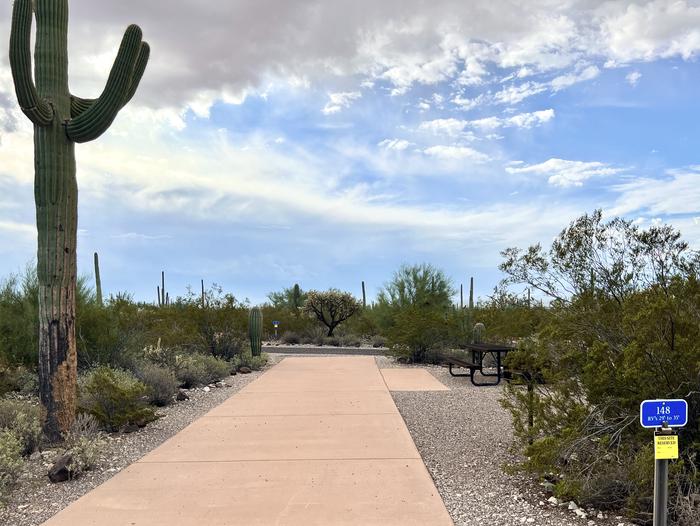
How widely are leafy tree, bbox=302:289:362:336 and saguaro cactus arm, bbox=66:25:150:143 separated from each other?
2618cm

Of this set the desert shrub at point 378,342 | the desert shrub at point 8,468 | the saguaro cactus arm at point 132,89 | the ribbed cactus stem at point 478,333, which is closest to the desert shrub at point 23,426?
the desert shrub at point 8,468

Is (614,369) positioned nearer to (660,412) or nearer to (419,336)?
(660,412)

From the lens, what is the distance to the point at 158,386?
35.7ft

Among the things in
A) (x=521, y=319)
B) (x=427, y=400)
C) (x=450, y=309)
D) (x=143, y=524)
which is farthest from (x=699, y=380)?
(x=450, y=309)

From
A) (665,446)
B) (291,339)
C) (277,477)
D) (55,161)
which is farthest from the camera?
(291,339)

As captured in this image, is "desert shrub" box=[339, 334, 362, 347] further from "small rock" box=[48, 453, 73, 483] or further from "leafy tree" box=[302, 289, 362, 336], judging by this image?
"small rock" box=[48, 453, 73, 483]

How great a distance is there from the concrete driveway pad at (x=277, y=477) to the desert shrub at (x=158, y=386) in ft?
3.74

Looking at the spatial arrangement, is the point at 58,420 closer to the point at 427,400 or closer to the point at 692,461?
the point at 427,400

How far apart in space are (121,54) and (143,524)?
20.5 feet

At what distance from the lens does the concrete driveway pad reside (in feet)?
16.7

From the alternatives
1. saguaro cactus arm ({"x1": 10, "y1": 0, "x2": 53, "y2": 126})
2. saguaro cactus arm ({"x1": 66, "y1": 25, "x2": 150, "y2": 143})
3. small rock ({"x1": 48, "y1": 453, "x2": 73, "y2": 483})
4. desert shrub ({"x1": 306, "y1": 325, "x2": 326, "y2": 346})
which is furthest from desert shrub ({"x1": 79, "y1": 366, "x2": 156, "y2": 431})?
desert shrub ({"x1": 306, "y1": 325, "x2": 326, "y2": 346})

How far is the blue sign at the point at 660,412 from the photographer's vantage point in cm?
388

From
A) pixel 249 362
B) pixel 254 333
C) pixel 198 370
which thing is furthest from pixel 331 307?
pixel 198 370

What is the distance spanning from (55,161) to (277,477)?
16.2ft
